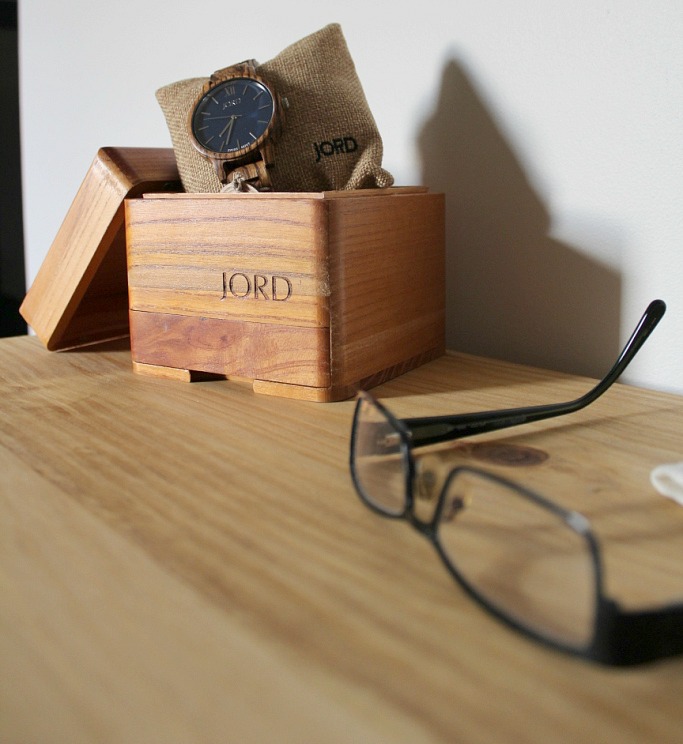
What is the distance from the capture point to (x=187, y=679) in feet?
0.96

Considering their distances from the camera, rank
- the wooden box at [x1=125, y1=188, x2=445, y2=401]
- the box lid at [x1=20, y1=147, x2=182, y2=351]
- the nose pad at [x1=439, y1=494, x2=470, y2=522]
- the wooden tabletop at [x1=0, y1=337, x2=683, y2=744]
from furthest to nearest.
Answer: the box lid at [x1=20, y1=147, x2=182, y2=351]
the wooden box at [x1=125, y1=188, x2=445, y2=401]
the nose pad at [x1=439, y1=494, x2=470, y2=522]
the wooden tabletop at [x1=0, y1=337, x2=683, y2=744]

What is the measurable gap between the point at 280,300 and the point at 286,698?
41 centimetres

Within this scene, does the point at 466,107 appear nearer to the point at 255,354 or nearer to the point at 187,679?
the point at 255,354

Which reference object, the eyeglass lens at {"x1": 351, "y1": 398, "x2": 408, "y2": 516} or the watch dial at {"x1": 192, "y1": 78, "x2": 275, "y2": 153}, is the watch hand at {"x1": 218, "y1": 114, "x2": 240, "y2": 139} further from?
the eyeglass lens at {"x1": 351, "y1": 398, "x2": 408, "y2": 516}

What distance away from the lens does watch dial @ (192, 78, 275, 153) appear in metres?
0.69

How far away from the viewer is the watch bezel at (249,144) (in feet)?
2.23

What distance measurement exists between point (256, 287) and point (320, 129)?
0.16 m

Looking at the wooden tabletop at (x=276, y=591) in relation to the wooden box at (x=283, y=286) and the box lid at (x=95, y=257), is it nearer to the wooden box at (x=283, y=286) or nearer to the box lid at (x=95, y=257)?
the wooden box at (x=283, y=286)

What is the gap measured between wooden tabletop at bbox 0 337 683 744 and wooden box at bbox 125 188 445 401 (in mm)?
69

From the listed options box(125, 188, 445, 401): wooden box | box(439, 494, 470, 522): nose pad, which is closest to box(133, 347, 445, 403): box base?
box(125, 188, 445, 401): wooden box

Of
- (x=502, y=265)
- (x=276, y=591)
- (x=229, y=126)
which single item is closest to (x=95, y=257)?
(x=229, y=126)

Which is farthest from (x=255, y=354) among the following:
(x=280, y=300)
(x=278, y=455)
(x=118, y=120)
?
(x=118, y=120)

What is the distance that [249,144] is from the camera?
2.23ft

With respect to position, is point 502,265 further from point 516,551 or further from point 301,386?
point 516,551
